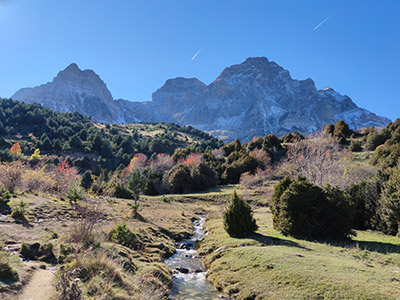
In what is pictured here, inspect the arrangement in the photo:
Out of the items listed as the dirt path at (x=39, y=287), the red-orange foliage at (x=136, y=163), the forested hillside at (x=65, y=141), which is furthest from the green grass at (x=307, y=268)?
the forested hillside at (x=65, y=141)

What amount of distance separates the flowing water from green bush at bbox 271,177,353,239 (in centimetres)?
677

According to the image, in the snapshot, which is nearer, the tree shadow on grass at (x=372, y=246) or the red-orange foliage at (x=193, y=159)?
the tree shadow on grass at (x=372, y=246)

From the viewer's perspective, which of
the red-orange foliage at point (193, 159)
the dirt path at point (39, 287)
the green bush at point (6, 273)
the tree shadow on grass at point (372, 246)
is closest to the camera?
the dirt path at point (39, 287)

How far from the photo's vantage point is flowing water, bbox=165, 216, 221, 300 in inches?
412

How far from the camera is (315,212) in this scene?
51.7 feet

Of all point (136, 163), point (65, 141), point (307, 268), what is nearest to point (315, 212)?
point (307, 268)

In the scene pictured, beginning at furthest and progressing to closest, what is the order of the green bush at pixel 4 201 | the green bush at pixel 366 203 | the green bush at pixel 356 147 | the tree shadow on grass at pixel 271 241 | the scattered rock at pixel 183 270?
the green bush at pixel 356 147, the green bush at pixel 366 203, the green bush at pixel 4 201, the tree shadow on grass at pixel 271 241, the scattered rock at pixel 183 270

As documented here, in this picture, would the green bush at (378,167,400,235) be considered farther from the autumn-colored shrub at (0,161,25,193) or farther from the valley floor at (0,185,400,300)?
the autumn-colored shrub at (0,161,25,193)

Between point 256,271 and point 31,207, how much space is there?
1785cm

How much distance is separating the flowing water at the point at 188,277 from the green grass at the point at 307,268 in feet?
1.89

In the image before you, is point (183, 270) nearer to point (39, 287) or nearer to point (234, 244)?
point (234, 244)

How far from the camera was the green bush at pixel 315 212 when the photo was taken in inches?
615

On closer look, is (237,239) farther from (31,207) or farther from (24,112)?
(24,112)

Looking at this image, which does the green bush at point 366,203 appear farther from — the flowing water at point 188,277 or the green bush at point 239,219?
the flowing water at point 188,277
